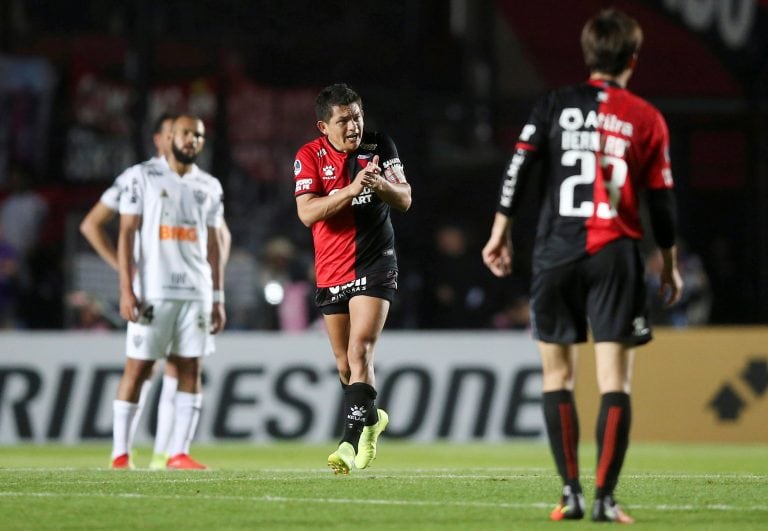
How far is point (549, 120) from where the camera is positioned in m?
6.86

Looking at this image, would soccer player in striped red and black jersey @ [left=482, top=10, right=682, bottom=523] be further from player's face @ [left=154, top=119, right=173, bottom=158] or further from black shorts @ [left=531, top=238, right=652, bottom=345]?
player's face @ [left=154, top=119, right=173, bottom=158]

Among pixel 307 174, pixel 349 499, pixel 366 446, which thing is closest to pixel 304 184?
pixel 307 174

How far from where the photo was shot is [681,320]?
17375 mm

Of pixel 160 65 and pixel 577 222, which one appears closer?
pixel 577 222

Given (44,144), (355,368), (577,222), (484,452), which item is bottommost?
(484,452)

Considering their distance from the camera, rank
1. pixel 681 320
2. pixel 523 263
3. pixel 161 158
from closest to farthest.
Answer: pixel 161 158 < pixel 681 320 < pixel 523 263

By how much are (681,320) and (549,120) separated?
35.6ft

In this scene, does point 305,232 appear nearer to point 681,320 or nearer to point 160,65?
point 160,65

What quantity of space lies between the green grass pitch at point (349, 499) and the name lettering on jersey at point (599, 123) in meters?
1.56

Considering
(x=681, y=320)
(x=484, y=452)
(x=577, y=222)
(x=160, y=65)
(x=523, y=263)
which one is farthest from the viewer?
(x=160, y=65)

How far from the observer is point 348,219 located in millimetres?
9234

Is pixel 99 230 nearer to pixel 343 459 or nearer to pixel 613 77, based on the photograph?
pixel 343 459

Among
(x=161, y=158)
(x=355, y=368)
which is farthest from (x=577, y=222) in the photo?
(x=161, y=158)

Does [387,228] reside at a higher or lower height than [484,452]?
higher
